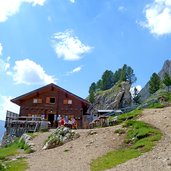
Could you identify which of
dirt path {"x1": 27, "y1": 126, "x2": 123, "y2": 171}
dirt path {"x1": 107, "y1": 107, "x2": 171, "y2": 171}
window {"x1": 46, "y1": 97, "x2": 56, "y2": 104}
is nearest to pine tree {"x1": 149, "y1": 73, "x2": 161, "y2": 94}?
window {"x1": 46, "y1": 97, "x2": 56, "y2": 104}

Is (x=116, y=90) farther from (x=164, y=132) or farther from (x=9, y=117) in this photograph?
(x=164, y=132)

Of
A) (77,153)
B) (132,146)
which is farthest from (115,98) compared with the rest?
(77,153)

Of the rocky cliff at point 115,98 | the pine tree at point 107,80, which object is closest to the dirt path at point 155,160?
the rocky cliff at point 115,98

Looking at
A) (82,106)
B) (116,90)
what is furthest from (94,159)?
(116,90)

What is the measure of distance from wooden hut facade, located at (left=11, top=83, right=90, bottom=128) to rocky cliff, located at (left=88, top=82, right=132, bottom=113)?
1634 inches

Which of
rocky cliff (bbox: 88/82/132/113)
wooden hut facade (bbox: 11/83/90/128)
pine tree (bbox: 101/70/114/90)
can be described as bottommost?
wooden hut facade (bbox: 11/83/90/128)

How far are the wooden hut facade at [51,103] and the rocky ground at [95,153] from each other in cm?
2697

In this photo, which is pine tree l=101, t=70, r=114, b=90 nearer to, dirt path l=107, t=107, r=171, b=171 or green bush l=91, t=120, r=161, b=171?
green bush l=91, t=120, r=161, b=171

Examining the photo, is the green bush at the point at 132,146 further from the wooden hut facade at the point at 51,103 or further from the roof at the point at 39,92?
the wooden hut facade at the point at 51,103

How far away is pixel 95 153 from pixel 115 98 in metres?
86.1

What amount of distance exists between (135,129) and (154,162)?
11.5 metres

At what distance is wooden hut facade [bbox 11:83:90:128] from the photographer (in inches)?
2484

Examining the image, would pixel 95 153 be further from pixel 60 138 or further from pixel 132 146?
pixel 60 138

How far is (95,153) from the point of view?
24.9 m
